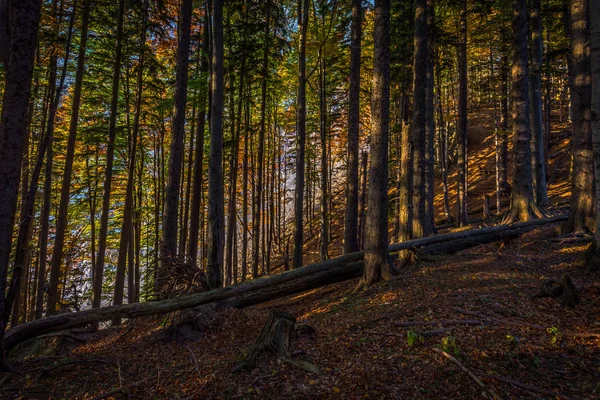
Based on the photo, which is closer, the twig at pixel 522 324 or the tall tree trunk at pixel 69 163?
the twig at pixel 522 324

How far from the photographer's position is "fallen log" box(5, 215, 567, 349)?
6188 millimetres

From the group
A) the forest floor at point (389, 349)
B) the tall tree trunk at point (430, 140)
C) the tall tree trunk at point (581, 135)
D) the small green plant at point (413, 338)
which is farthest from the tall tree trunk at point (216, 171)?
the tall tree trunk at point (581, 135)

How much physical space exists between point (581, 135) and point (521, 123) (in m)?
1.95

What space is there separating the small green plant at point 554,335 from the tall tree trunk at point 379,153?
3429 millimetres

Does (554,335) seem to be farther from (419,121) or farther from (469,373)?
(419,121)

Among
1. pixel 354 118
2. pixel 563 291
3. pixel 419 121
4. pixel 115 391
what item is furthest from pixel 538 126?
pixel 115 391

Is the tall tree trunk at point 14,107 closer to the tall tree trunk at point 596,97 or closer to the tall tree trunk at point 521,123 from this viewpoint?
the tall tree trunk at point 596,97

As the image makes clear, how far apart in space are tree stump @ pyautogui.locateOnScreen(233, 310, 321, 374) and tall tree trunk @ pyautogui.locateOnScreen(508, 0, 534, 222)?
32.1ft

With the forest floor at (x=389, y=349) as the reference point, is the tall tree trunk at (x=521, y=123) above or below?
above

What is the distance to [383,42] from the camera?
7.26 meters

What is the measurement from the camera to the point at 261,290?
27.6 ft

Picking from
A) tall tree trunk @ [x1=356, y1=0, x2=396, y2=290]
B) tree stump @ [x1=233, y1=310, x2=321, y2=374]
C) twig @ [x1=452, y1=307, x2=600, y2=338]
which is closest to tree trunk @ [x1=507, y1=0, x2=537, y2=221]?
tall tree trunk @ [x1=356, y1=0, x2=396, y2=290]

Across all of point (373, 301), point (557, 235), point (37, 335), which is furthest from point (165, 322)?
point (557, 235)

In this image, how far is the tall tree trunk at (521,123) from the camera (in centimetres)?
1039
